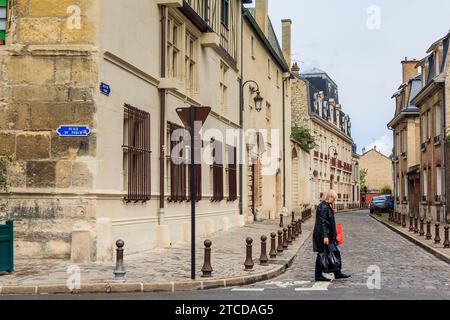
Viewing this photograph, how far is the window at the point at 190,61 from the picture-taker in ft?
67.0

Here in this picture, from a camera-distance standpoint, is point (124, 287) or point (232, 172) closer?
point (124, 287)

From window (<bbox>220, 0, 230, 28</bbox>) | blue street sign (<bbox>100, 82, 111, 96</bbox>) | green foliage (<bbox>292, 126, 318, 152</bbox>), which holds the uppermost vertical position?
window (<bbox>220, 0, 230, 28</bbox>)

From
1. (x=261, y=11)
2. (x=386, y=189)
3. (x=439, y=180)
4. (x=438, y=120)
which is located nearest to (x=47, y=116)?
(x=438, y=120)

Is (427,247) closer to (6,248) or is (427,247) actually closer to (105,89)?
(105,89)

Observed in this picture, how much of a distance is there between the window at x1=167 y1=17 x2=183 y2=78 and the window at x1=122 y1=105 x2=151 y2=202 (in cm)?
278

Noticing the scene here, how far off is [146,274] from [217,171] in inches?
508

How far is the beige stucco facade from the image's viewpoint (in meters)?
103

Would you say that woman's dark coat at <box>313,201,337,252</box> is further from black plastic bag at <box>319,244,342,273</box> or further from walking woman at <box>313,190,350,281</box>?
black plastic bag at <box>319,244,342,273</box>

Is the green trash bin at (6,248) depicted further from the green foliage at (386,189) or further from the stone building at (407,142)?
the green foliage at (386,189)

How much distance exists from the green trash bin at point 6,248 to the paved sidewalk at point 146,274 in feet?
0.64

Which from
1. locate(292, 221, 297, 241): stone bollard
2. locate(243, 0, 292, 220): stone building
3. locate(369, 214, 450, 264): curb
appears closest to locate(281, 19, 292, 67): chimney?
locate(243, 0, 292, 220): stone building

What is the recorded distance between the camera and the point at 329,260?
38.5 ft

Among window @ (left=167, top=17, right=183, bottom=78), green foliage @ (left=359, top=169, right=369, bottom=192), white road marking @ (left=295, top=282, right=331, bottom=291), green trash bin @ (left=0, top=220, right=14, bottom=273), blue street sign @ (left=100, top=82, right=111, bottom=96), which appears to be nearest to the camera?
white road marking @ (left=295, top=282, right=331, bottom=291)
